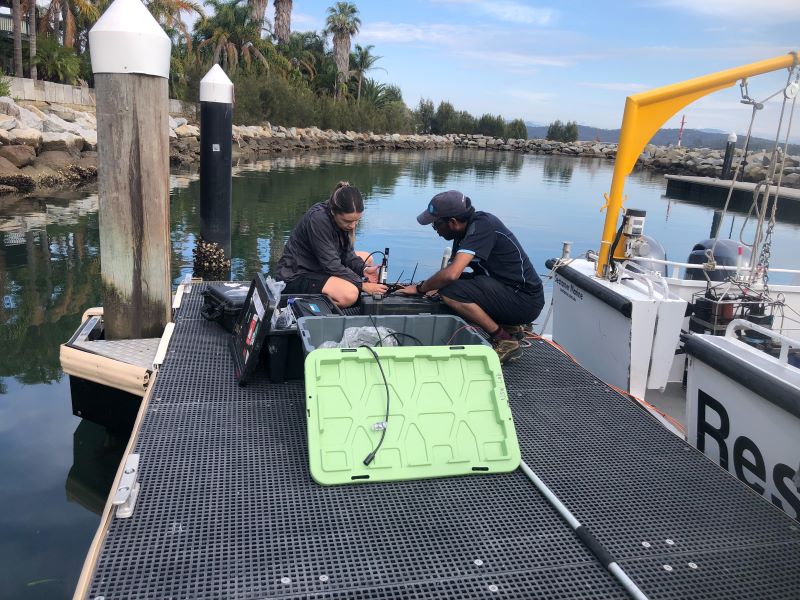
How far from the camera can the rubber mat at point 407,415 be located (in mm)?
2984

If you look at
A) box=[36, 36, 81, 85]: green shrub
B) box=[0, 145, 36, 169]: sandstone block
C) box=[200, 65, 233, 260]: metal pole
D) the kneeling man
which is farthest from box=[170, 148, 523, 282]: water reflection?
box=[36, 36, 81, 85]: green shrub

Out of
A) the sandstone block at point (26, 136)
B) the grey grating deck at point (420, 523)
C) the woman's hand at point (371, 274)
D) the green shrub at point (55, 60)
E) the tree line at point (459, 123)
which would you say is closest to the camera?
the grey grating deck at point (420, 523)

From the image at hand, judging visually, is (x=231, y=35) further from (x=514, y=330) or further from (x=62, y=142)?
(x=514, y=330)

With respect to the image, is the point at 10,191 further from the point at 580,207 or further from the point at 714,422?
the point at 580,207

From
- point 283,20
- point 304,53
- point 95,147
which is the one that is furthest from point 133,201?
point 304,53

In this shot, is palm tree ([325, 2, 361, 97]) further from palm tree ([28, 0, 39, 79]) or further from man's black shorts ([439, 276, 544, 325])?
man's black shorts ([439, 276, 544, 325])

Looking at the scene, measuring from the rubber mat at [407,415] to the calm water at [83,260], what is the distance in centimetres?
156

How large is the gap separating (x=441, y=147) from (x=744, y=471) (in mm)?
58367

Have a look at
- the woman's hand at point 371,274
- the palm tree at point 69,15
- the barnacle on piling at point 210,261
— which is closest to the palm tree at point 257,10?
the palm tree at point 69,15

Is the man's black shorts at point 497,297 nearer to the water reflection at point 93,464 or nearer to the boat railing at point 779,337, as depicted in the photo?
the boat railing at point 779,337

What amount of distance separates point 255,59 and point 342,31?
13.4 meters

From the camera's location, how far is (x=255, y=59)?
1636 inches

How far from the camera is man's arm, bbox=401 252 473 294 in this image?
438cm

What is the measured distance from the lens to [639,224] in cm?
547
